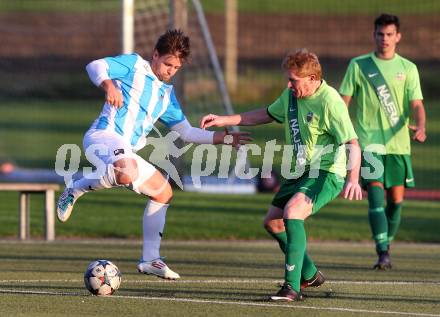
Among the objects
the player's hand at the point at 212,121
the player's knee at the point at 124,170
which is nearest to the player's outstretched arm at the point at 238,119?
the player's hand at the point at 212,121

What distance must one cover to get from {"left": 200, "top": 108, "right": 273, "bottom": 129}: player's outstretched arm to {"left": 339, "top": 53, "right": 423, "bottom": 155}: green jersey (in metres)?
2.00

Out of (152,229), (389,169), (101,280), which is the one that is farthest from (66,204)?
(389,169)

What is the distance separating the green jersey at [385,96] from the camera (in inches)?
488

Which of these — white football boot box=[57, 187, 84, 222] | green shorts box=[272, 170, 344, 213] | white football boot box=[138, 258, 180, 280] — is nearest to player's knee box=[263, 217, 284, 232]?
green shorts box=[272, 170, 344, 213]

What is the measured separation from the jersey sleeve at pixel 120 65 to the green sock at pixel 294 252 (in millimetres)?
1970

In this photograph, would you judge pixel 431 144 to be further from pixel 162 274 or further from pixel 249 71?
pixel 162 274

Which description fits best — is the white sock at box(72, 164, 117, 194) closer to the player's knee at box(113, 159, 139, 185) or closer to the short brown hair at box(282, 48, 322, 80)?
the player's knee at box(113, 159, 139, 185)

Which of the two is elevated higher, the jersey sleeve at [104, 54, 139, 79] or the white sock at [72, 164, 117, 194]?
the jersey sleeve at [104, 54, 139, 79]

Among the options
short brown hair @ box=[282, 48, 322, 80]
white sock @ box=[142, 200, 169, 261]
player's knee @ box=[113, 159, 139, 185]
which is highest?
short brown hair @ box=[282, 48, 322, 80]

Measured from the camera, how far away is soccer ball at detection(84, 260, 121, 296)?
391 inches

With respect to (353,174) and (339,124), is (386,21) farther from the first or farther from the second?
(353,174)

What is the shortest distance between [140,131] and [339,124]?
1868mm

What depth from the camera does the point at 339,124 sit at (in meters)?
9.91

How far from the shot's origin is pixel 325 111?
9953mm
